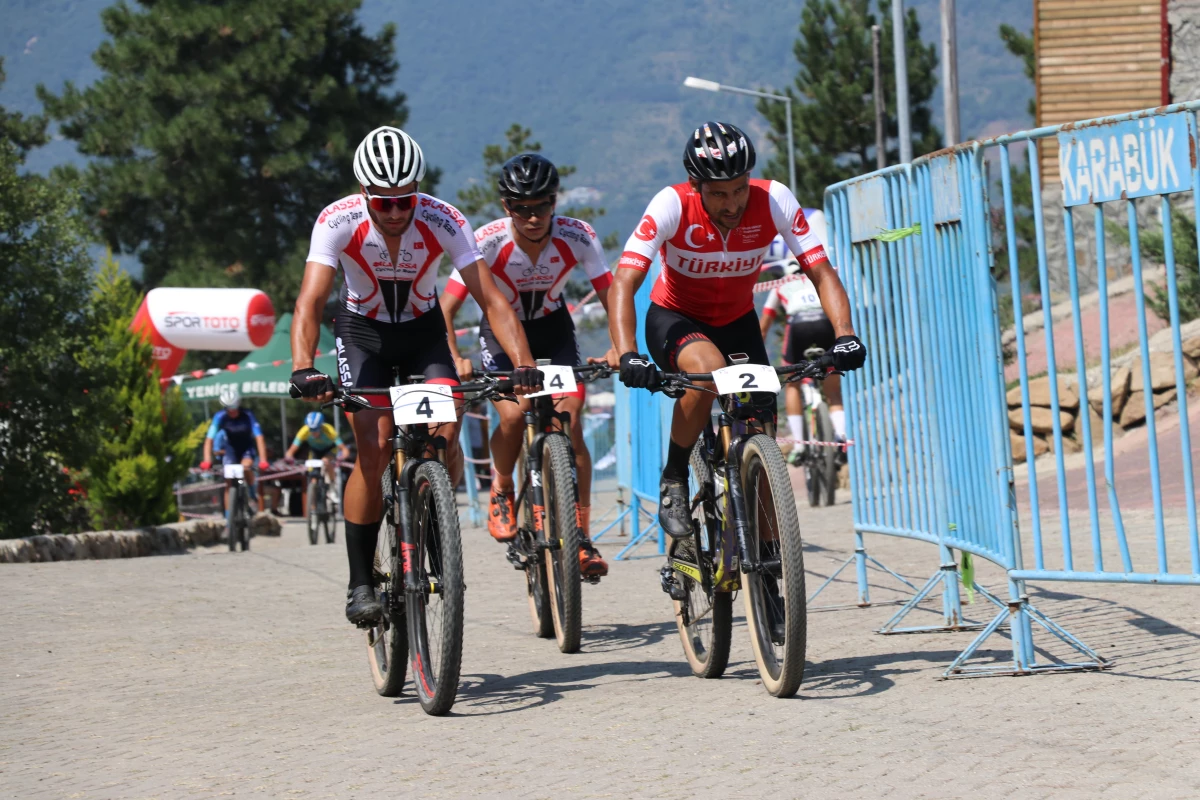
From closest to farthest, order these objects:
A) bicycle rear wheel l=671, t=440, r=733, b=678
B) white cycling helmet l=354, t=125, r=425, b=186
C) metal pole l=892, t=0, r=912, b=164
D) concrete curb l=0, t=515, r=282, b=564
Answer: white cycling helmet l=354, t=125, r=425, b=186 < bicycle rear wheel l=671, t=440, r=733, b=678 < concrete curb l=0, t=515, r=282, b=564 < metal pole l=892, t=0, r=912, b=164

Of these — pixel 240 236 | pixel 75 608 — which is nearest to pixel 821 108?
pixel 240 236

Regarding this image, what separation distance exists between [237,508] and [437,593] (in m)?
12.8

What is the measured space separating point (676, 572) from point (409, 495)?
1282 millimetres

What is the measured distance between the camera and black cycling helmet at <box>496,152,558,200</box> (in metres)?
8.36

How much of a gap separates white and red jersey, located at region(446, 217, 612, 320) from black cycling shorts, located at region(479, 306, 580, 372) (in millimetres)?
148

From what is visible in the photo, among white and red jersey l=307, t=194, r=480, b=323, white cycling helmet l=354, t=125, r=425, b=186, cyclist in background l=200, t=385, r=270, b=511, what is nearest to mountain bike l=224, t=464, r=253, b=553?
cyclist in background l=200, t=385, r=270, b=511

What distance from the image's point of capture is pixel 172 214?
51.7 m

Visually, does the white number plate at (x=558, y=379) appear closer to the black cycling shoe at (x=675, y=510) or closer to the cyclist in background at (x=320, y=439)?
the black cycling shoe at (x=675, y=510)

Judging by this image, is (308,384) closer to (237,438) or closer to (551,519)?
(551,519)

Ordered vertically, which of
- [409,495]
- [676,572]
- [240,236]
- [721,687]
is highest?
[240,236]

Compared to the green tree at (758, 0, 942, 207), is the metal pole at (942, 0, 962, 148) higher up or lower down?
lower down

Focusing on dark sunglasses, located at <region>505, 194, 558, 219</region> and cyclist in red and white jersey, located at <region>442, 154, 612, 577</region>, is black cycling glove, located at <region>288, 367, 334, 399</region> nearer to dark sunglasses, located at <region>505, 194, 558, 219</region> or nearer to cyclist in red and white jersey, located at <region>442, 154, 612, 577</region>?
cyclist in red and white jersey, located at <region>442, 154, 612, 577</region>

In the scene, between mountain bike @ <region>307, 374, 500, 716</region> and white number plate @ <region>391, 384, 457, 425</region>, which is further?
white number plate @ <region>391, 384, 457, 425</region>

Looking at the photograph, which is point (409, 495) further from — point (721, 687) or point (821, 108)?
point (821, 108)
